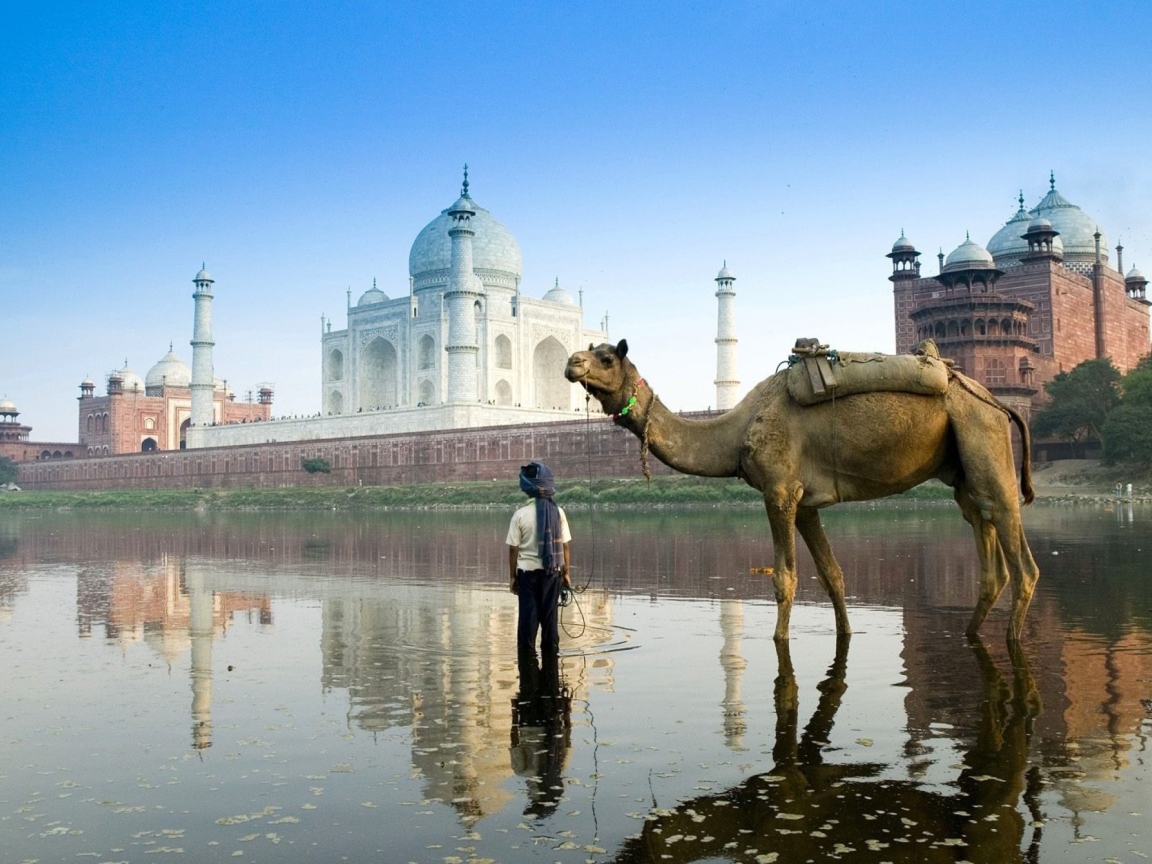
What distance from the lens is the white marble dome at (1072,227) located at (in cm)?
6612

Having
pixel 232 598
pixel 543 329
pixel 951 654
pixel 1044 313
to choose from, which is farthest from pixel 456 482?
pixel 951 654

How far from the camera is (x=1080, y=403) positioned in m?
49.7

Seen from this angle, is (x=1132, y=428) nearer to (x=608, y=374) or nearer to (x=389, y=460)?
(x=389, y=460)

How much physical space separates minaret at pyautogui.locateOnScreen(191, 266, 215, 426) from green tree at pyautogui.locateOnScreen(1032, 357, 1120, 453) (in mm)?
50066

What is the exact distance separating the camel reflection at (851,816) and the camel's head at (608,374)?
3187 millimetres

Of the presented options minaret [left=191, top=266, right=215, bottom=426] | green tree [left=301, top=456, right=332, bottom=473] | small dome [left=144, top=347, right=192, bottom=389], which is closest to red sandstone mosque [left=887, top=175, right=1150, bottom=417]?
green tree [left=301, top=456, right=332, bottom=473]

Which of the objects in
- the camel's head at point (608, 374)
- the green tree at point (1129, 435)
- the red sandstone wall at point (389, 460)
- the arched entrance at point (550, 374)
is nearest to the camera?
the camel's head at point (608, 374)

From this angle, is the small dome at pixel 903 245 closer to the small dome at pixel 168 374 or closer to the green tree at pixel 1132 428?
the green tree at pixel 1132 428

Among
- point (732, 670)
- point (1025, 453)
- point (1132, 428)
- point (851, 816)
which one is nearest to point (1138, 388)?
point (1132, 428)

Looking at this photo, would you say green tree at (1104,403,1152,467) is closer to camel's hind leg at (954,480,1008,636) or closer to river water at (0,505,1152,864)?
river water at (0,505,1152,864)

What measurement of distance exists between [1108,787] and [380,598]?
26.9 ft

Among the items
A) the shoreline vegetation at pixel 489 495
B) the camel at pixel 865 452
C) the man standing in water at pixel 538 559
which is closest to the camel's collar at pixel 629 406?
the camel at pixel 865 452

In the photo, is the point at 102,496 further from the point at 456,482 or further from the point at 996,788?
the point at 996,788

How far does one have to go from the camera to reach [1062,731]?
5332mm
